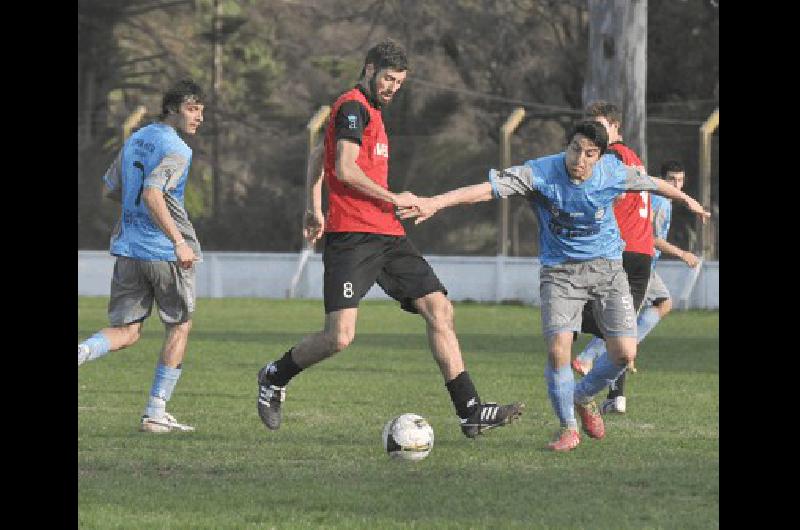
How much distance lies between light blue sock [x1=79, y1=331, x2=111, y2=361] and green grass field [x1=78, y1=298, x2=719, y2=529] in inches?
17.3

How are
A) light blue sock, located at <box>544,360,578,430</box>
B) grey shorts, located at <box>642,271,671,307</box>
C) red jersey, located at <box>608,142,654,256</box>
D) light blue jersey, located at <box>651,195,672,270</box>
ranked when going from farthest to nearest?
light blue jersey, located at <box>651,195,672,270</box>, grey shorts, located at <box>642,271,671,307</box>, red jersey, located at <box>608,142,654,256</box>, light blue sock, located at <box>544,360,578,430</box>

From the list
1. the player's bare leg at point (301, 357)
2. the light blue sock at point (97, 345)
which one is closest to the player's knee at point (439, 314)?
the player's bare leg at point (301, 357)

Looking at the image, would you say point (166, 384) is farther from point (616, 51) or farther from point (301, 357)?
point (616, 51)

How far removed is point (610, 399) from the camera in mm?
11422

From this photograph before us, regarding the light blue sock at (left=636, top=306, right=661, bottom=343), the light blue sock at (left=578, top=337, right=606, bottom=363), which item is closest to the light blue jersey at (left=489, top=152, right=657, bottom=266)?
the light blue sock at (left=578, top=337, right=606, bottom=363)

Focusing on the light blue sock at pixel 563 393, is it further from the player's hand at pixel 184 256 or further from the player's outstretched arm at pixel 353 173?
the player's hand at pixel 184 256

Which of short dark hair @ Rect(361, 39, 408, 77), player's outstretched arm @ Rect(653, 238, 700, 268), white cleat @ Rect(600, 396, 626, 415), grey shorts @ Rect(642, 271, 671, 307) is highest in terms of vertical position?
short dark hair @ Rect(361, 39, 408, 77)

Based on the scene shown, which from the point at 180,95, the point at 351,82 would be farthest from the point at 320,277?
the point at 180,95

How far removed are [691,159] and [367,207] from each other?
19.4m

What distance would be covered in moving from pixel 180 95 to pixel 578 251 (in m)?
2.37

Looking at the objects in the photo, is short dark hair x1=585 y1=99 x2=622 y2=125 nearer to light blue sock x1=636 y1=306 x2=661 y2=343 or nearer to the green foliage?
light blue sock x1=636 y1=306 x2=661 y2=343

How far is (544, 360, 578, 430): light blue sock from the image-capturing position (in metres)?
9.31

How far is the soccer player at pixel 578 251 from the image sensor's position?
9.27 meters

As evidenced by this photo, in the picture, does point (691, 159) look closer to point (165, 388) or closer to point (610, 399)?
point (610, 399)
